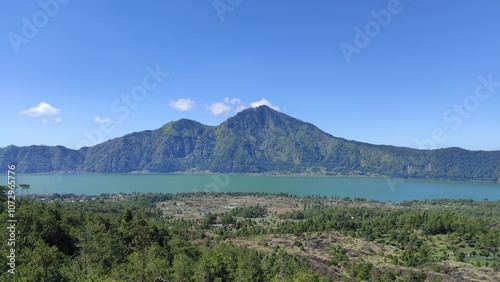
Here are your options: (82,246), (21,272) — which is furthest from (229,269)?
(21,272)

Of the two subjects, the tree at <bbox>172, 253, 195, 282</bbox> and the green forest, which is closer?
→ the green forest

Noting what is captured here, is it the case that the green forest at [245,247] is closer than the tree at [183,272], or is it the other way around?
the green forest at [245,247]

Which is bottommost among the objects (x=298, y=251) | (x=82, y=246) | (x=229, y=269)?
(x=298, y=251)

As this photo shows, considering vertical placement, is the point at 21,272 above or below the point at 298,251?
above

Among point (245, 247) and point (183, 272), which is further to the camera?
point (245, 247)

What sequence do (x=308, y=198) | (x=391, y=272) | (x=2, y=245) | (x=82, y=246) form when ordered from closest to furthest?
(x=2, y=245) < (x=82, y=246) < (x=391, y=272) < (x=308, y=198)

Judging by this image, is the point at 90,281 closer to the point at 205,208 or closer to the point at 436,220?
the point at 436,220

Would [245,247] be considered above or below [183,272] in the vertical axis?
below

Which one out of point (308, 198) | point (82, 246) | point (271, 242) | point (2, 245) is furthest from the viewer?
point (308, 198)
